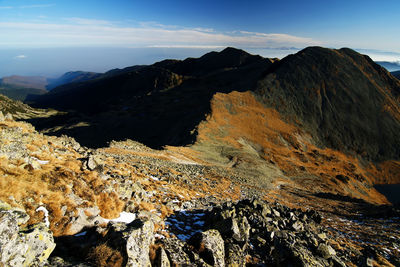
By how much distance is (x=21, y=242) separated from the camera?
19.1 ft

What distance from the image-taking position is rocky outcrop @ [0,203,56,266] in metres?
5.56

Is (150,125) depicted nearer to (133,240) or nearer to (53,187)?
(53,187)

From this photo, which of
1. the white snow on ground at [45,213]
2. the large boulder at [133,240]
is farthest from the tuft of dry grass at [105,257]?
the white snow on ground at [45,213]

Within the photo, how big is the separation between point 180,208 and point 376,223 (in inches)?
1026

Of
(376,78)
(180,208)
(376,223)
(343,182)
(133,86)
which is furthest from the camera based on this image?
(133,86)

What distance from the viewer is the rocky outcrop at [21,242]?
5.56 meters

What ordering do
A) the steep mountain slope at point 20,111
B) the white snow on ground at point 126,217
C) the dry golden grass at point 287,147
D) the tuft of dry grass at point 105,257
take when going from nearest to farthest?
the tuft of dry grass at point 105,257, the white snow on ground at point 126,217, the dry golden grass at point 287,147, the steep mountain slope at point 20,111

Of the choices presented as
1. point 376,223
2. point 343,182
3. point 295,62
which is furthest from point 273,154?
point 295,62

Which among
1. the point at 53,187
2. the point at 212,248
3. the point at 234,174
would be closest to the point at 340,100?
the point at 234,174

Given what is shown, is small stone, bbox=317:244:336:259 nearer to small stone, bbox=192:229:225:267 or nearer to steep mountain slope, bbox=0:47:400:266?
steep mountain slope, bbox=0:47:400:266

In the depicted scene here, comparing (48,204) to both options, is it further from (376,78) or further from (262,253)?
(376,78)

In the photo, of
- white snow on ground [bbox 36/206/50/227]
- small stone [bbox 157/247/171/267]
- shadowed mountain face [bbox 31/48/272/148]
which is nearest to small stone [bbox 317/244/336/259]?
small stone [bbox 157/247/171/267]

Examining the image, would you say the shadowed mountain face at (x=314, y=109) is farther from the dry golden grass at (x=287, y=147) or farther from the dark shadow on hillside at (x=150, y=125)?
the dry golden grass at (x=287, y=147)

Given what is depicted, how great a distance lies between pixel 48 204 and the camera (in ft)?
27.2
